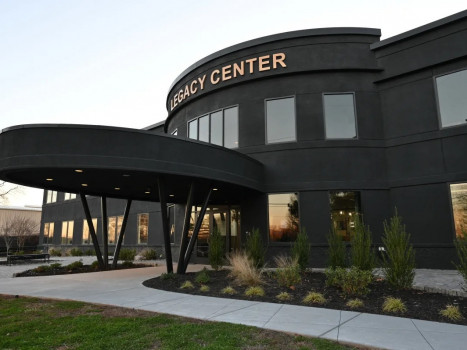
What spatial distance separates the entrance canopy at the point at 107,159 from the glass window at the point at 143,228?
36.5 ft

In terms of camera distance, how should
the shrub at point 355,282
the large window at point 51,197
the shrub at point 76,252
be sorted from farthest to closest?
the large window at point 51,197 < the shrub at point 76,252 < the shrub at point 355,282

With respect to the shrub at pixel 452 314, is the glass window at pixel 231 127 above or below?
above

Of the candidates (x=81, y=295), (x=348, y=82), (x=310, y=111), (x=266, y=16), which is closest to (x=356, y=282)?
(x=81, y=295)

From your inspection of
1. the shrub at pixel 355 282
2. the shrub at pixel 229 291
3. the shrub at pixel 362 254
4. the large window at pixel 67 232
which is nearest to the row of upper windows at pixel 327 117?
the shrub at pixel 362 254

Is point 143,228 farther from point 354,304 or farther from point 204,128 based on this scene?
point 354,304

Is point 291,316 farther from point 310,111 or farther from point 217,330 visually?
point 310,111

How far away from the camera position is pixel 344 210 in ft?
45.8

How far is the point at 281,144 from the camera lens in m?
15.1

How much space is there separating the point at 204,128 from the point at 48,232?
1044 inches

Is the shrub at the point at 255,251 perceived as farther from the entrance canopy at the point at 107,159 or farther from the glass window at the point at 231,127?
the glass window at the point at 231,127

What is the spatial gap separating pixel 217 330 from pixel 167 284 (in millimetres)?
5356

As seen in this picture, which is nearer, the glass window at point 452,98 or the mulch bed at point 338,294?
the mulch bed at point 338,294

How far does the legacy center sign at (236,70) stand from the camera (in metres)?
15.5

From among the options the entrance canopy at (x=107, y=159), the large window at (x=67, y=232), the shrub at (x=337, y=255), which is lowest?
the shrub at (x=337, y=255)
